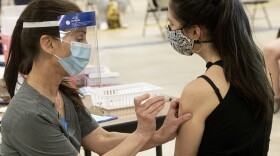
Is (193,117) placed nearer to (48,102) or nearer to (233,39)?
(233,39)

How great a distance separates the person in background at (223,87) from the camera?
182cm

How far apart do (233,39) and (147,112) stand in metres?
0.39

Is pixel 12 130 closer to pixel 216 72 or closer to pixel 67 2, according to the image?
pixel 67 2

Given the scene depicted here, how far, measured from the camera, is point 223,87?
1.83m

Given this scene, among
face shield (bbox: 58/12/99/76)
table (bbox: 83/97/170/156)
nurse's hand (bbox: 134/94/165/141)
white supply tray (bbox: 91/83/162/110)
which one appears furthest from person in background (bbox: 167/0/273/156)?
white supply tray (bbox: 91/83/162/110)

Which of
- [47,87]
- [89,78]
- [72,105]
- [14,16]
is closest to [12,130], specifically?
[47,87]

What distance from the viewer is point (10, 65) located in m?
2.06

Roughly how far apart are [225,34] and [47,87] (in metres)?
0.63

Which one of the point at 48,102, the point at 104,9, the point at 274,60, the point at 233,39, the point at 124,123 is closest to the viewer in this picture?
the point at 233,39

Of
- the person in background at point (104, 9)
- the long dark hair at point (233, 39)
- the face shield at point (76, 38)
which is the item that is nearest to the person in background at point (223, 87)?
the long dark hair at point (233, 39)

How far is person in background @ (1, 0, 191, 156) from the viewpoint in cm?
184

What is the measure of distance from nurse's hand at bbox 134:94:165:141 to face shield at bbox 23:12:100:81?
269 millimetres

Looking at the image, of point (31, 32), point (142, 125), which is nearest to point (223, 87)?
point (142, 125)

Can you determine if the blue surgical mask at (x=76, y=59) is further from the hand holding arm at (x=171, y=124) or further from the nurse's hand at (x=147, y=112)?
the hand holding arm at (x=171, y=124)
